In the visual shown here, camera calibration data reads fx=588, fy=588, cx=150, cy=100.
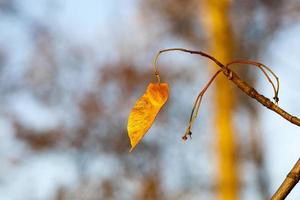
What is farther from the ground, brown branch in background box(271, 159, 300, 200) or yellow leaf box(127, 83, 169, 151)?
brown branch in background box(271, 159, 300, 200)

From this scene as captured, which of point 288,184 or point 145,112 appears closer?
point 288,184

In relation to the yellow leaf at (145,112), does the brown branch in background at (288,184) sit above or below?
above

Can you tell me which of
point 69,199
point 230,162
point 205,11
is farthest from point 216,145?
point 69,199
